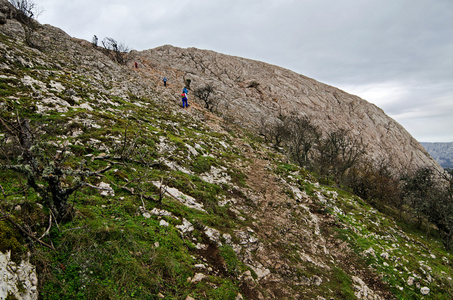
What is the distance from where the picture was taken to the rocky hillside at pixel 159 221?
170 inches

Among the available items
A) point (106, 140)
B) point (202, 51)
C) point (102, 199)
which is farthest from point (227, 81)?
point (102, 199)

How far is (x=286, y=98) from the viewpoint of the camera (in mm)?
76500

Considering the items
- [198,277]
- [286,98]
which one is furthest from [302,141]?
[286,98]

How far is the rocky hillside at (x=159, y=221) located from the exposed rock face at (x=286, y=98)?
154 feet

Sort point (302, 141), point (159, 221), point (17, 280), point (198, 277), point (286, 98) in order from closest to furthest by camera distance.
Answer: point (17, 280) → point (198, 277) → point (159, 221) → point (302, 141) → point (286, 98)

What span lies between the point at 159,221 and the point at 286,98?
254ft

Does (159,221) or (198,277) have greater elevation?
(159,221)

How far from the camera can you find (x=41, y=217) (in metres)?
4.70

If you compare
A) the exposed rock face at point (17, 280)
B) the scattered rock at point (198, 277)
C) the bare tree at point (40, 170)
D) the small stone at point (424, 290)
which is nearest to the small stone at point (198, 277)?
the scattered rock at point (198, 277)

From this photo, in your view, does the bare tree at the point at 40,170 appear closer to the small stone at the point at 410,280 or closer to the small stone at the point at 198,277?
the small stone at the point at 198,277

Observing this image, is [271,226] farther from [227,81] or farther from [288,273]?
[227,81]

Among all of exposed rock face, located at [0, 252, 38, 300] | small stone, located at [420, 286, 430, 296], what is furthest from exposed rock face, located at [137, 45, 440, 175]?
exposed rock face, located at [0, 252, 38, 300]

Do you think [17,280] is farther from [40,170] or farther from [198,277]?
[198,277]

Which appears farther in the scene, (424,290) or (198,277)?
(424,290)
